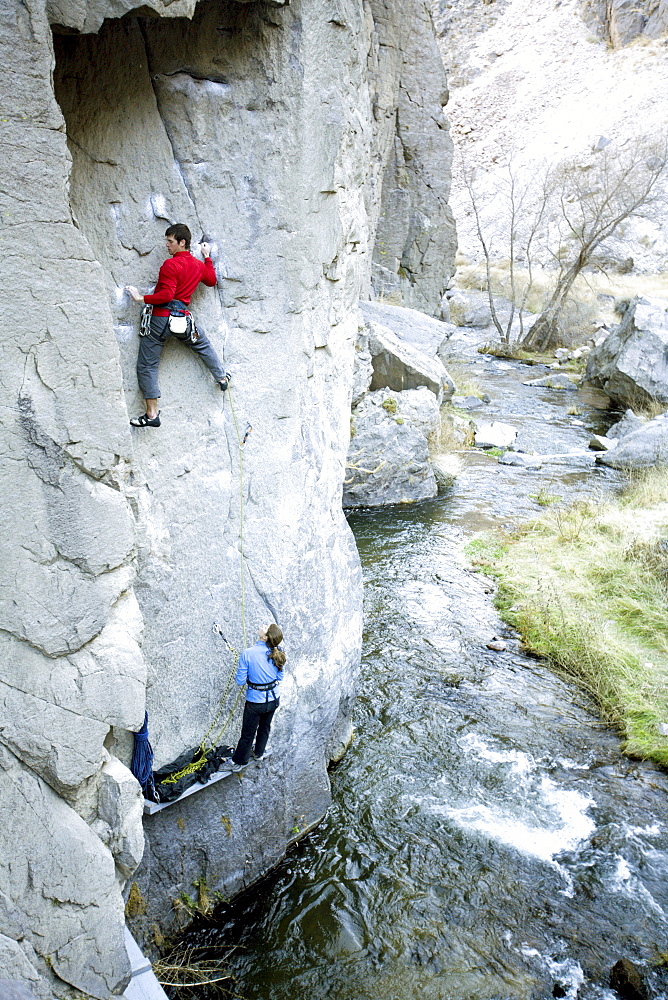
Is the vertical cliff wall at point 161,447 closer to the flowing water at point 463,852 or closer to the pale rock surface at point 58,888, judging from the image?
the pale rock surface at point 58,888

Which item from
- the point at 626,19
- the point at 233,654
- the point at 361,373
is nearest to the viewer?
the point at 233,654

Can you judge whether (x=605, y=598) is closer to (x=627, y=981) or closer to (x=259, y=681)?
(x=627, y=981)

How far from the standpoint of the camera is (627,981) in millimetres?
4980

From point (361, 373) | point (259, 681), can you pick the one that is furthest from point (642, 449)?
point (259, 681)

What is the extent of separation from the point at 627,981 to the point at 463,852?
146 centimetres

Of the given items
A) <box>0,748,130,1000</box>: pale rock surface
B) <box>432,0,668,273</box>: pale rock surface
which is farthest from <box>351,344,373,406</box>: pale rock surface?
<box>432,0,668,273</box>: pale rock surface

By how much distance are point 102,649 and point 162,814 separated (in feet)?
5.58

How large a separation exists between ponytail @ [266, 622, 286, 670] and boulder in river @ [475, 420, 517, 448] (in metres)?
12.3

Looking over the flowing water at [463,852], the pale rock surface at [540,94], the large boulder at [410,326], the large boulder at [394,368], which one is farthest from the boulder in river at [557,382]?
the flowing water at [463,852]

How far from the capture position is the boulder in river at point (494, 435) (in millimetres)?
16781

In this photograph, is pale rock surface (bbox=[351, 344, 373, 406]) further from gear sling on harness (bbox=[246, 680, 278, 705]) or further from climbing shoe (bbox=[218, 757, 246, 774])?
climbing shoe (bbox=[218, 757, 246, 774])

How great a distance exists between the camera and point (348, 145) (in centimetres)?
605

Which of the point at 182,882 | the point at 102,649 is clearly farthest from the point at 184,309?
the point at 182,882

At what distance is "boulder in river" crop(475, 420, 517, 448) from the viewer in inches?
661
